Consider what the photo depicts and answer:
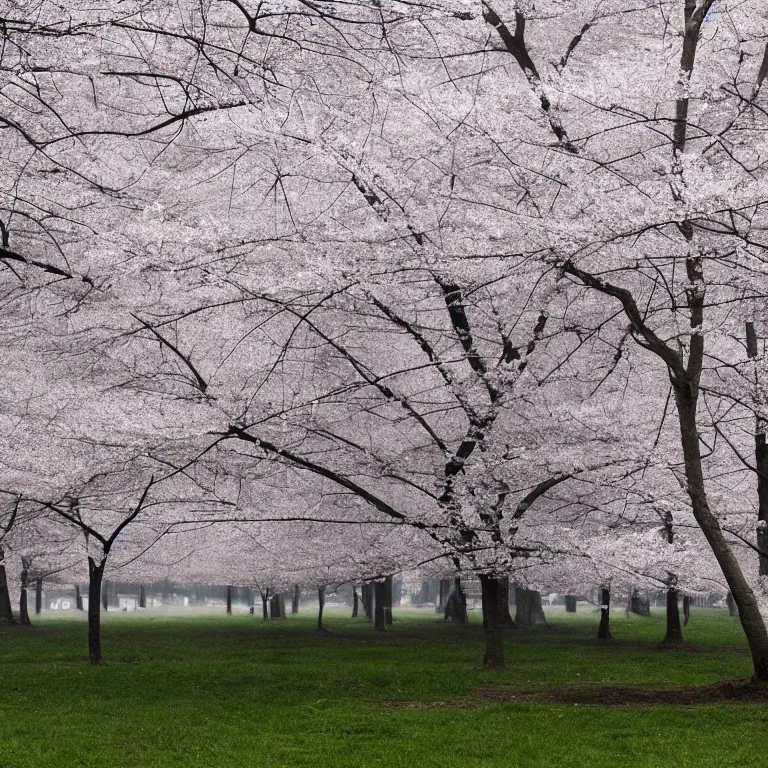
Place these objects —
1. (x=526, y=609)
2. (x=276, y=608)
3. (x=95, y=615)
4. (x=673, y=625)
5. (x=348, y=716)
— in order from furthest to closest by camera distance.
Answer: (x=276, y=608) → (x=526, y=609) → (x=673, y=625) → (x=95, y=615) → (x=348, y=716)

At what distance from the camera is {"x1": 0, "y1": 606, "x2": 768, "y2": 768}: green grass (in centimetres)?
695

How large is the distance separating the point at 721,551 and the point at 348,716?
411 centimetres

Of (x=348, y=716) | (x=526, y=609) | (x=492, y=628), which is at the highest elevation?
(x=492, y=628)

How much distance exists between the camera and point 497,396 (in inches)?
462

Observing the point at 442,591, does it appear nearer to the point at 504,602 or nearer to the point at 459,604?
the point at 459,604

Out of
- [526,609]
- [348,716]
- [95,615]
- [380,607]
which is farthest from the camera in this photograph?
[526,609]

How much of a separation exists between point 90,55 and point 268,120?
1.75 m

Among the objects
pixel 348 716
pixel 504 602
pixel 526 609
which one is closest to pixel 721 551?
pixel 348 716

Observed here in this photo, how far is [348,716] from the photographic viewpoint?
867cm

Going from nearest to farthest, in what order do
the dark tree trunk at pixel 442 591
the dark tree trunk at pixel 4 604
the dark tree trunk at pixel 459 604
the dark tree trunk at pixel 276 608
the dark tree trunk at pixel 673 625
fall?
the dark tree trunk at pixel 673 625
the dark tree trunk at pixel 4 604
the dark tree trunk at pixel 459 604
the dark tree trunk at pixel 276 608
the dark tree trunk at pixel 442 591

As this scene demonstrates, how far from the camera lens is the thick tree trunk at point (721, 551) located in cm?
935

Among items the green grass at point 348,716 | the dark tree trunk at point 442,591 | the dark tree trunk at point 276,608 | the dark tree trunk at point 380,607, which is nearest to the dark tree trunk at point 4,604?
the dark tree trunk at point 380,607

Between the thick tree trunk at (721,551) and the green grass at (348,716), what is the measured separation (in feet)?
2.77

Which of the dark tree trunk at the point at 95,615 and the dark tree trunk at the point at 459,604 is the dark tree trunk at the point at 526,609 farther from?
the dark tree trunk at the point at 95,615
